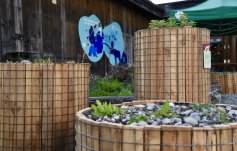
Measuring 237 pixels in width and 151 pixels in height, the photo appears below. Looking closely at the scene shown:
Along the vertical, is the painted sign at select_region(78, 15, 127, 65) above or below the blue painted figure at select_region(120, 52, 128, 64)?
above

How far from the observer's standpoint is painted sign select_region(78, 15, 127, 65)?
425 inches

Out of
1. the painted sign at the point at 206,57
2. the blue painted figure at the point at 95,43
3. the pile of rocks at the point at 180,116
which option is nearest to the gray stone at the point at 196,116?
the pile of rocks at the point at 180,116

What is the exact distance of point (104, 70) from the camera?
39.5 ft

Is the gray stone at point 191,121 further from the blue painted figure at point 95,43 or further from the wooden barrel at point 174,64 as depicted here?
the blue painted figure at point 95,43

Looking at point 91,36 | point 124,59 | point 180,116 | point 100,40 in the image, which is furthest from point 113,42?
point 180,116

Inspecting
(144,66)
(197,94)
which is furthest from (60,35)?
(197,94)

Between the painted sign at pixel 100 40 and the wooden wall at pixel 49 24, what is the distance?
0.73ft

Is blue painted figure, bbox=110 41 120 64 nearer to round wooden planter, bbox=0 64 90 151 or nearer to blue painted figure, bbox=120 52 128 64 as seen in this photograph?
blue painted figure, bbox=120 52 128 64

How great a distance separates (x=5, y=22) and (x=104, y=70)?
520 cm

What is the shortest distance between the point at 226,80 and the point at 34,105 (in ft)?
32.5

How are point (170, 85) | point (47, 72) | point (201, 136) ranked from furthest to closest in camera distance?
point (170, 85), point (47, 72), point (201, 136)

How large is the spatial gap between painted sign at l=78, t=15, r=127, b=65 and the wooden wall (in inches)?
8.8

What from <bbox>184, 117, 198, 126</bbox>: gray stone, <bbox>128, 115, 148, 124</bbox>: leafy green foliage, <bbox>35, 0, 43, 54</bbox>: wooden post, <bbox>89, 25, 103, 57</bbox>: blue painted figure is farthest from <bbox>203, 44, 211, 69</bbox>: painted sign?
<bbox>89, 25, 103, 57</bbox>: blue painted figure

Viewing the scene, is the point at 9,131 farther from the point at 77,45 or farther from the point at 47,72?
the point at 77,45
